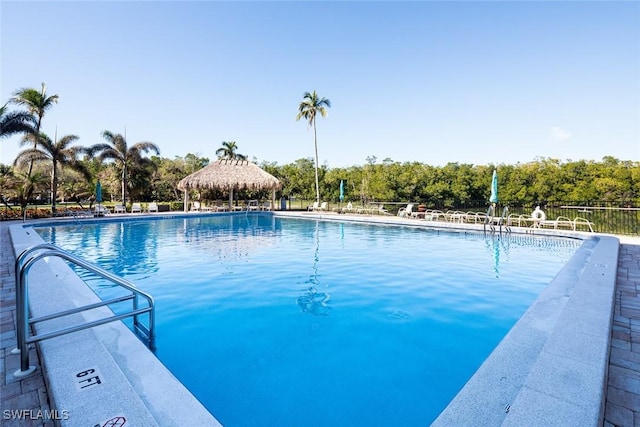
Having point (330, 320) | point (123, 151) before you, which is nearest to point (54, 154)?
point (123, 151)

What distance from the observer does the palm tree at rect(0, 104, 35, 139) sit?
574 inches

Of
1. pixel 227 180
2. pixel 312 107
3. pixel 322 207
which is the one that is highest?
pixel 312 107

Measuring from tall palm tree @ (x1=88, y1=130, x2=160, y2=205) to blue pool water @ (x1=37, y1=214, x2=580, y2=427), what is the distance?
1571 cm

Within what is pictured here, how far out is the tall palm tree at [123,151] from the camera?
21.6 m

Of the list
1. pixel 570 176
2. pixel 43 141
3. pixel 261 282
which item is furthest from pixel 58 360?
pixel 570 176

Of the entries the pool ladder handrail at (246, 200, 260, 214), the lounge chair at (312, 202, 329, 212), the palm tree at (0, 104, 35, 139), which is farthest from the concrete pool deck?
the lounge chair at (312, 202, 329, 212)

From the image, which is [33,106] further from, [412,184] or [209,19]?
[412,184]

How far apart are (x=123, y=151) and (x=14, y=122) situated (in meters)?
7.67

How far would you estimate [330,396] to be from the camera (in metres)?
2.64

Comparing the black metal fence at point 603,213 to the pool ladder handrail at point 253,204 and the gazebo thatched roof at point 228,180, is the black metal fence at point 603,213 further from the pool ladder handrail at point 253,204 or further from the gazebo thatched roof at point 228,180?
the gazebo thatched roof at point 228,180

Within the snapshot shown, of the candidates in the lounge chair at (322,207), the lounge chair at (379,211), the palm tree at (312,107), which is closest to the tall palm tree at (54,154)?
the lounge chair at (322,207)

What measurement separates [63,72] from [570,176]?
122 feet

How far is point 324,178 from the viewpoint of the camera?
3519 cm

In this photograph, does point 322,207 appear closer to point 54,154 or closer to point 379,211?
point 379,211
